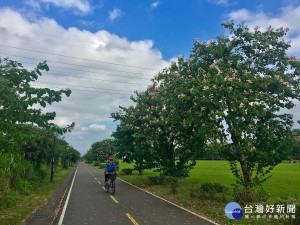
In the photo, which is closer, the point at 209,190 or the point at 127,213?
the point at 127,213

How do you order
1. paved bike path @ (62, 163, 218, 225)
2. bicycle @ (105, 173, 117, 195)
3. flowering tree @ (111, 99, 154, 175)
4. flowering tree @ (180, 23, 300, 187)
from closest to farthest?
paved bike path @ (62, 163, 218, 225) < flowering tree @ (180, 23, 300, 187) < bicycle @ (105, 173, 117, 195) < flowering tree @ (111, 99, 154, 175)

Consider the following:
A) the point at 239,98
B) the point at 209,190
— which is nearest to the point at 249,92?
the point at 239,98

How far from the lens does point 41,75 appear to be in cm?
1338

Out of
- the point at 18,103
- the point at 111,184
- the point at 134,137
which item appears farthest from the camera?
the point at 134,137

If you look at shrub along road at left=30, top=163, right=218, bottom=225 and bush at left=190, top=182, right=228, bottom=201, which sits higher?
bush at left=190, top=182, right=228, bottom=201

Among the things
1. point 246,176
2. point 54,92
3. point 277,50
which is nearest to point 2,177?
point 54,92

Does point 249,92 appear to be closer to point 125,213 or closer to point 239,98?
point 239,98

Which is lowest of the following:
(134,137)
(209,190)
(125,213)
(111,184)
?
(125,213)

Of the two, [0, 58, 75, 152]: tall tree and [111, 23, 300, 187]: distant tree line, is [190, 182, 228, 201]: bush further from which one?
[0, 58, 75, 152]: tall tree

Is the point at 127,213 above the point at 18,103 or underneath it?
underneath

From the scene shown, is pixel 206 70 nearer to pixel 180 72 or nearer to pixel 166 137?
pixel 180 72

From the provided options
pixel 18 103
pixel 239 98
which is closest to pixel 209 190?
pixel 239 98

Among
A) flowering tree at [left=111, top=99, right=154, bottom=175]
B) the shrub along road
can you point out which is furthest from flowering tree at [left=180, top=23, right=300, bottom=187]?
flowering tree at [left=111, top=99, right=154, bottom=175]

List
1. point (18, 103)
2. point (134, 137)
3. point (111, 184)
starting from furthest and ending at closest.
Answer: point (134, 137) → point (111, 184) → point (18, 103)
